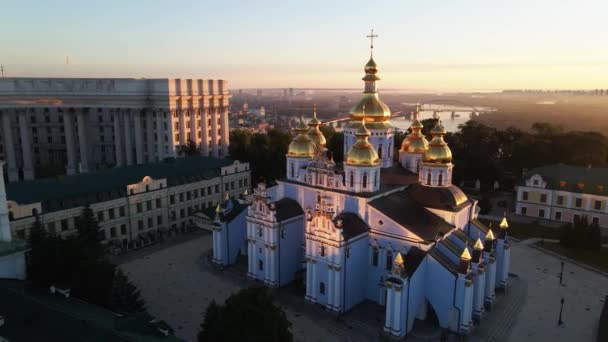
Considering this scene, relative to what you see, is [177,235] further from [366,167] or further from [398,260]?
[398,260]

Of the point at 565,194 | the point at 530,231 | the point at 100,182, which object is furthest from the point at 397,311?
the point at 565,194

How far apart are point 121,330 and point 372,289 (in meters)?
16.0

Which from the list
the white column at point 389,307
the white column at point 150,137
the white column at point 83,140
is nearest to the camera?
the white column at point 389,307

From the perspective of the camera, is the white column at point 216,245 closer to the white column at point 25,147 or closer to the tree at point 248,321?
the tree at point 248,321

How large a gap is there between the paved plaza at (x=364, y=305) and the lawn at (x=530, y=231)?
14.8 ft

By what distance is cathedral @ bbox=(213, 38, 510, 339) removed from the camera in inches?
1002

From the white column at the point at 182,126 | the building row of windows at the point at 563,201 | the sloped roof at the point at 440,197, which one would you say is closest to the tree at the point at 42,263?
the sloped roof at the point at 440,197

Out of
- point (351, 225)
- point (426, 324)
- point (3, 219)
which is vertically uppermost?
point (3, 219)

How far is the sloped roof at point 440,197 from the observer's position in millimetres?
28859

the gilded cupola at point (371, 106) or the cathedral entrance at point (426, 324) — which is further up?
the gilded cupola at point (371, 106)

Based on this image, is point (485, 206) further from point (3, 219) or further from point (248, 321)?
point (3, 219)

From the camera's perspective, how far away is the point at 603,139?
199ft

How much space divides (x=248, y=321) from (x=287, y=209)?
13.6 metres

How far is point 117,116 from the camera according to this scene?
68250mm
